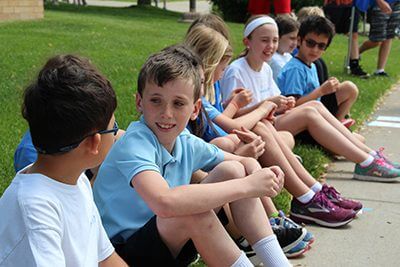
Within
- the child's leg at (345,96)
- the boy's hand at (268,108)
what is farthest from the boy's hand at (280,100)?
the child's leg at (345,96)

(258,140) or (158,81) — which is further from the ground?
(158,81)

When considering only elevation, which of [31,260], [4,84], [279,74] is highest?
[31,260]

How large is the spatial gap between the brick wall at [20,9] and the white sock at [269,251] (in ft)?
46.2

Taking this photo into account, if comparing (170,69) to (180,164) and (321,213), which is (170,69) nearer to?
(180,164)

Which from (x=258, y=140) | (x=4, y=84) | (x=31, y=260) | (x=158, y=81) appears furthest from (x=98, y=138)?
(x=4, y=84)

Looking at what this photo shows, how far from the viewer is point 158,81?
121 inches

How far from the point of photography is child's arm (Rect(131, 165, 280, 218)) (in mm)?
2777

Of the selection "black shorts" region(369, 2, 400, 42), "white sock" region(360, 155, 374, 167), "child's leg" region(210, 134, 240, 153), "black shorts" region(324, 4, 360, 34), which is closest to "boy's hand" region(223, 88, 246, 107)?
"child's leg" region(210, 134, 240, 153)

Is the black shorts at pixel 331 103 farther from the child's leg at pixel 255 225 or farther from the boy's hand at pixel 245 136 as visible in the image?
the child's leg at pixel 255 225

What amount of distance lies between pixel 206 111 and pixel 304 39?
5.94 feet

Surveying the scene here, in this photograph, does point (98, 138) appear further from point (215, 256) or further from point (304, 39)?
point (304, 39)

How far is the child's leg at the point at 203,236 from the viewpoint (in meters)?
2.85

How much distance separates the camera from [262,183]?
3.01 meters

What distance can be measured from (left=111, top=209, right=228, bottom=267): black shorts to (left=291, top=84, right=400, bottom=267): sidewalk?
910mm
